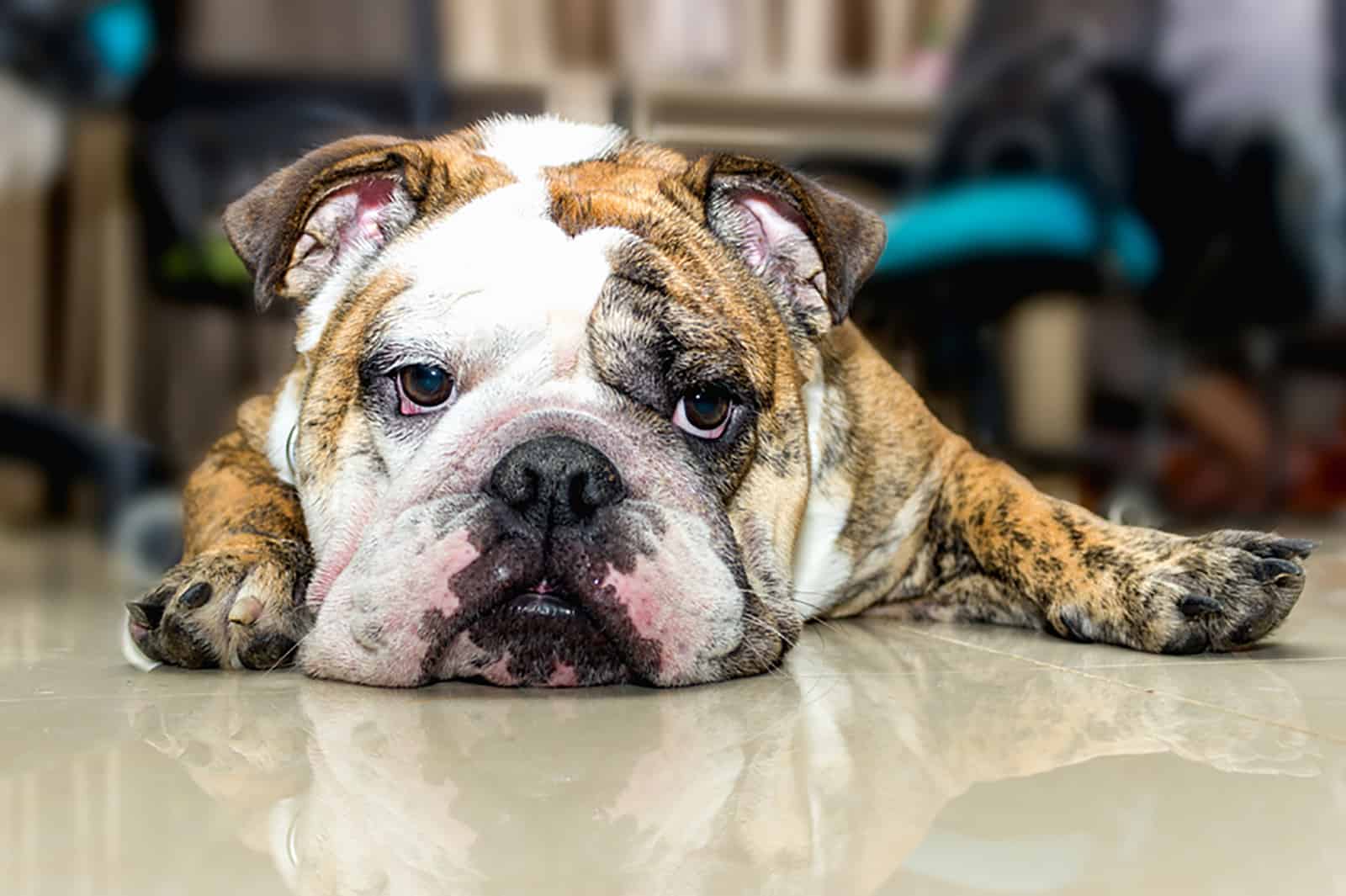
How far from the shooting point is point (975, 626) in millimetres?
2387

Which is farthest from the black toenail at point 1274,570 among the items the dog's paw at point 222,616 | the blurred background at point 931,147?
the blurred background at point 931,147

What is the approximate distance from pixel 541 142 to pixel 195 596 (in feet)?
3.16

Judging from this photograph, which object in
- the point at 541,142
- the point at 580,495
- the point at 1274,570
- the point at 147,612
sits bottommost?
the point at 147,612

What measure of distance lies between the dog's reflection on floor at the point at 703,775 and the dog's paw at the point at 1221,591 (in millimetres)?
112

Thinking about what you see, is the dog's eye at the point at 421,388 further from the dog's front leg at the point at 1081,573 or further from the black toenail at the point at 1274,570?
the black toenail at the point at 1274,570

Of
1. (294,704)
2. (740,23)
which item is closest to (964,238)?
(740,23)

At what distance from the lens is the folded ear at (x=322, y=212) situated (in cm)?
201

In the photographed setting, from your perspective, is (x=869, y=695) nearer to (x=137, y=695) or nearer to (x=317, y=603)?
(x=317, y=603)

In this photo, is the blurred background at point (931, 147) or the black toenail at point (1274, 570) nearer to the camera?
the black toenail at point (1274, 570)

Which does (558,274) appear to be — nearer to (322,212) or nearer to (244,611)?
(322,212)

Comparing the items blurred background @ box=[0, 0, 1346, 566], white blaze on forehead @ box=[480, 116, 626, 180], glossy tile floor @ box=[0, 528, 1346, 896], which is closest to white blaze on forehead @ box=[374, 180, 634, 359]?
white blaze on forehead @ box=[480, 116, 626, 180]

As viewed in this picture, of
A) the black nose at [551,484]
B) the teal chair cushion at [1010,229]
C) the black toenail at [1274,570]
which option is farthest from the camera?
the teal chair cushion at [1010,229]

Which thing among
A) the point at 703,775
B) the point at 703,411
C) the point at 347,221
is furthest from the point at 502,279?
the point at 703,775

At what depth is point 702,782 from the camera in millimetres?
1285
